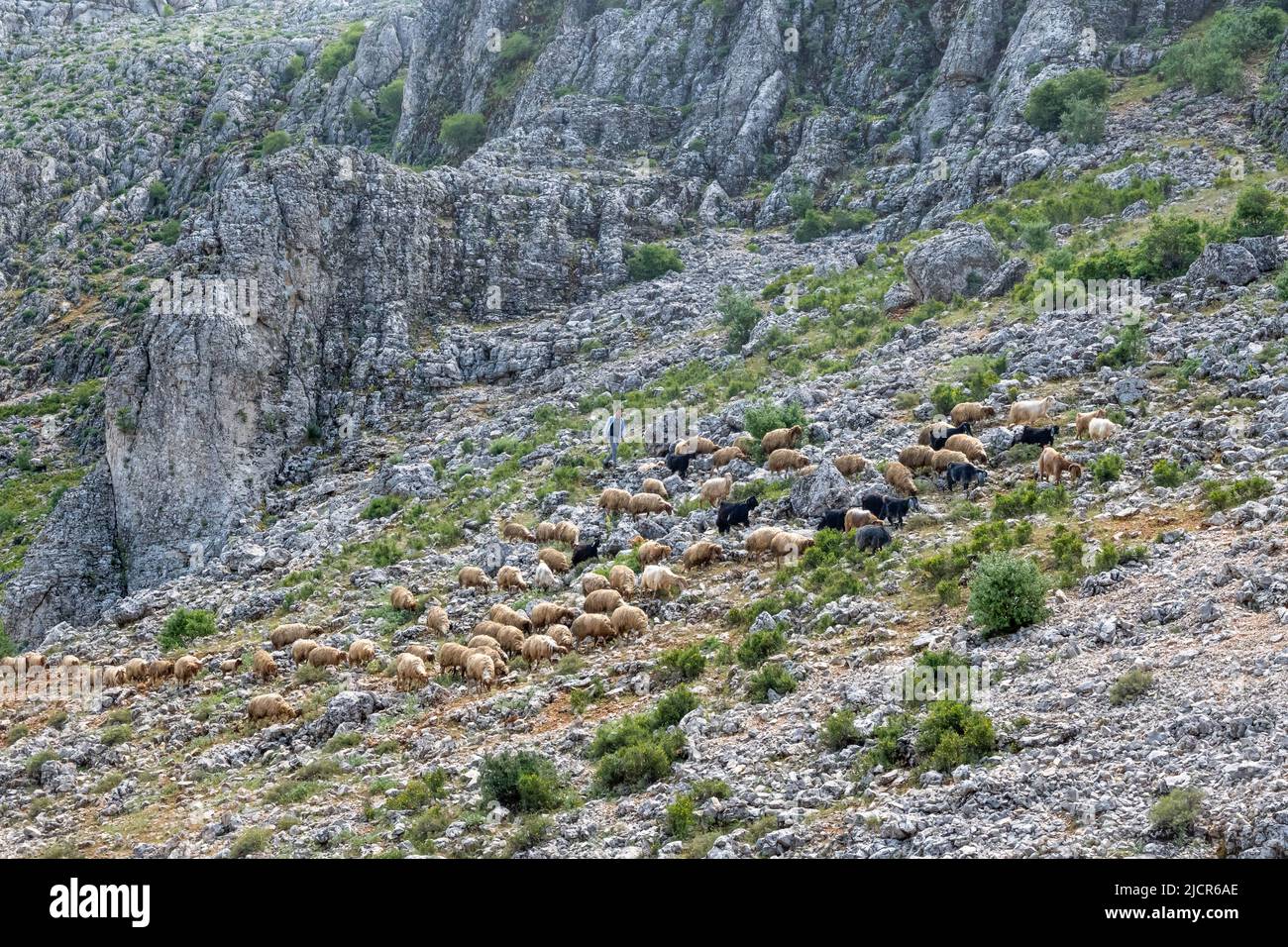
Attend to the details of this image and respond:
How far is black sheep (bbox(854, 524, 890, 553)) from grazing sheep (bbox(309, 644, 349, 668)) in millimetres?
9955

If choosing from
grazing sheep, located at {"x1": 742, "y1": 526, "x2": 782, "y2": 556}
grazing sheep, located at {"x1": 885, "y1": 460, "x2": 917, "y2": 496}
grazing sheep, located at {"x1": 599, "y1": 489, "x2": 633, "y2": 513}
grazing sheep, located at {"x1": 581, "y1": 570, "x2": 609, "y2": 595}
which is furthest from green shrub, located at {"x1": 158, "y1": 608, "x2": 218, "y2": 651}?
grazing sheep, located at {"x1": 885, "y1": 460, "x2": 917, "y2": 496}

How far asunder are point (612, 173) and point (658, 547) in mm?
34242

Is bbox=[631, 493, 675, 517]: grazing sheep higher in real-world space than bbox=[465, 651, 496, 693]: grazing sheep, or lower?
higher

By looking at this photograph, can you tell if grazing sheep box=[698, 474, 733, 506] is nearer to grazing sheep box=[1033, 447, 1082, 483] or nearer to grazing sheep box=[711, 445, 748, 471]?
grazing sheep box=[711, 445, 748, 471]

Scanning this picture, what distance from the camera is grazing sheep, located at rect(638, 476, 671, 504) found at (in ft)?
96.5

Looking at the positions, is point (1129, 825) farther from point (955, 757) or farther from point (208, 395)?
point (208, 395)

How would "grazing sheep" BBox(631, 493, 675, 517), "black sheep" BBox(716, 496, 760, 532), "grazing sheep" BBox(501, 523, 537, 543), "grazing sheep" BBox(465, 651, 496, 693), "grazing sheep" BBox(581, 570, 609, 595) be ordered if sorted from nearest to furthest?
1. "grazing sheep" BBox(465, 651, 496, 693)
2. "grazing sheep" BBox(581, 570, 609, 595)
3. "black sheep" BBox(716, 496, 760, 532)
4. "grazing sheep" BBox(631, 493, 675, 517)
5. "grazing sheep" BBox(501, 523, 537, 543)

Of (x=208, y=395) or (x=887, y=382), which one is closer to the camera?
(x=887, y=382)

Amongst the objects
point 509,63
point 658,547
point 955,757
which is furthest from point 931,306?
point 509,63

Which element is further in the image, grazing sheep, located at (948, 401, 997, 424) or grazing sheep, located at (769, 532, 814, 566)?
grazing sheep, located at (948, 401, 997, 424)

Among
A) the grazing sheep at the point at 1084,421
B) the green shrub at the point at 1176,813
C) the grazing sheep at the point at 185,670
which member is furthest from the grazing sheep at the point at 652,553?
the green shrub at the point at 1176,813

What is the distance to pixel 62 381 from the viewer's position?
56719 mm

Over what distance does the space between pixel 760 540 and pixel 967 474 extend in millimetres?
4066

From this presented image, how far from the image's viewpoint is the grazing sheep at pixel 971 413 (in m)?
26.8
